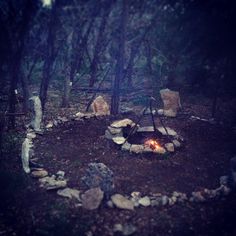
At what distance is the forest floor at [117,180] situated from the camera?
5582 mm

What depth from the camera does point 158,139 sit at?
881 cm

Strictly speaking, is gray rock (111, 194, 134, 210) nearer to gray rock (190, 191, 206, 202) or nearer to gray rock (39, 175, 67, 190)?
gray rock (39, 175, 67, 190)

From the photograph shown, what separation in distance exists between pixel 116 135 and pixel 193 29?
3932 mm

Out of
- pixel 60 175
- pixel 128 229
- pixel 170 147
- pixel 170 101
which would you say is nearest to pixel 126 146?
pixel 170 147

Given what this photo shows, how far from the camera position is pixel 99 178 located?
655cm

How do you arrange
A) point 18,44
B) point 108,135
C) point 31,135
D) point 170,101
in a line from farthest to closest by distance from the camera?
point 170,101
point 31,135
point 108,135
point 18,44

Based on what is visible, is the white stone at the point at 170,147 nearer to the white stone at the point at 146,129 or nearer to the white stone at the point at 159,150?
the white stone at the point at 159,150

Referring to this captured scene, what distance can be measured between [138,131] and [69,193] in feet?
10.4

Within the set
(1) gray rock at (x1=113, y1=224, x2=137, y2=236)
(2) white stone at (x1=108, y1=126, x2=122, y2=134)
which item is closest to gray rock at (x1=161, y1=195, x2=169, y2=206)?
(1) gray rock at (x1=113, y1=224, x2=137, y2=236)

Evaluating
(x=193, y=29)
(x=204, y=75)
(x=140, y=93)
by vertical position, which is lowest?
(x=140, y=93)

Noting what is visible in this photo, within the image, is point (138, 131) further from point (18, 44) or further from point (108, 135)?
point (18, 44)

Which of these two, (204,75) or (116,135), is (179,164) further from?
(204,75)

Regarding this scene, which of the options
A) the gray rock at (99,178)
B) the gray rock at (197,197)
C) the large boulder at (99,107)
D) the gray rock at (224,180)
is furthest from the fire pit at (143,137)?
the large boulder at (99,107)

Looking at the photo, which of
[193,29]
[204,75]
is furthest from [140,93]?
[193,29]
